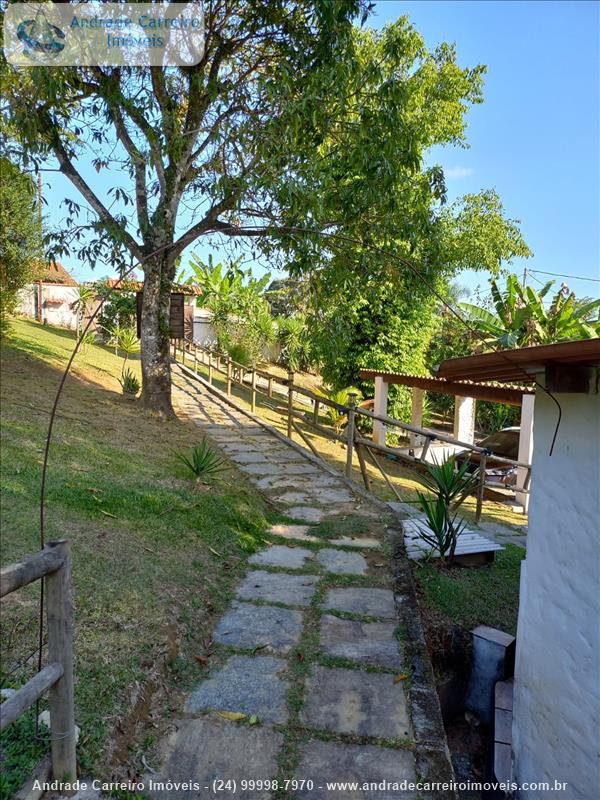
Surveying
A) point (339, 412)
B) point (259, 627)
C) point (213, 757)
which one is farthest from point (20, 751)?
point (339, 412)

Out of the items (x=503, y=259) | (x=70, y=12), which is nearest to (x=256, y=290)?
(x=503, y=259)

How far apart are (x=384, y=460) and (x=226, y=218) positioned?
7.20 m

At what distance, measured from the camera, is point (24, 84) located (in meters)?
6.17

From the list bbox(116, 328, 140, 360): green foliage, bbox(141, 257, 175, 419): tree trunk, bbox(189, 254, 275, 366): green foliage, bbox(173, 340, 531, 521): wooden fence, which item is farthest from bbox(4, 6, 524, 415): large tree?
bbox(189, 254, 275, 366): green foliage

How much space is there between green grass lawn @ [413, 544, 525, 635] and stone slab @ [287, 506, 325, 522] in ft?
4.51

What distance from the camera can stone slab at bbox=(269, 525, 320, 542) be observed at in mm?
5262

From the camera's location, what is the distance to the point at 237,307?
21.6 meters

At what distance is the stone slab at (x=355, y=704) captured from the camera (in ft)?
8.57

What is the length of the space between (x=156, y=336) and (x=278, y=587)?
5.34 metres

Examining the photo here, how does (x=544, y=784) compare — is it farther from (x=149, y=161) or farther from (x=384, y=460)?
(x=384, y=460)

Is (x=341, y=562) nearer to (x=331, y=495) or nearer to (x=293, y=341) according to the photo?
(x=331, y=495)

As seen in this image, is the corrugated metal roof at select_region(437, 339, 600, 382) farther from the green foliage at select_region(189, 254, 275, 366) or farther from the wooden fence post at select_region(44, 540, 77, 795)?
the green foliage at select_region(189, 254, 275, 366)

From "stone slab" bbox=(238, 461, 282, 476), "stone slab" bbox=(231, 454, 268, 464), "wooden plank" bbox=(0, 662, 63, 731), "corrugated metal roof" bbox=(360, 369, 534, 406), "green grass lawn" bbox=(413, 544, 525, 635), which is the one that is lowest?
"green grass lawn" bbox=(413, 544, 525, 635)

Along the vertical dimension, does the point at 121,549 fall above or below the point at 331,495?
above
